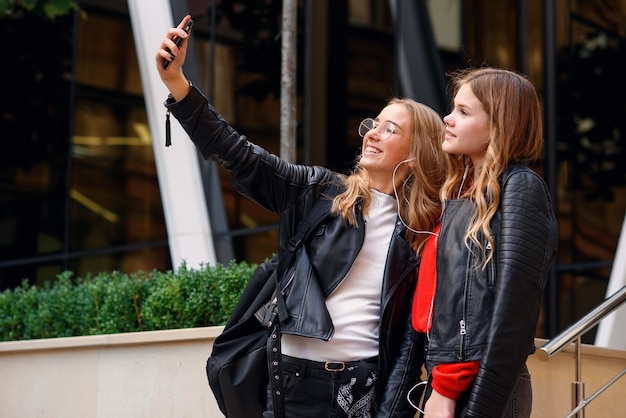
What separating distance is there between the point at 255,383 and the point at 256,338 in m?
0.19

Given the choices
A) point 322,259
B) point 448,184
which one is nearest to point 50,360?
point 322,259

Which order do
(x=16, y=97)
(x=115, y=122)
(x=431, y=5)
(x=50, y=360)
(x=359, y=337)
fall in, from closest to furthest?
(x=359, y=337) < (x=50, y=360) < (x=431, y=5) < (x=115, y=122) < (x=16, y=97)

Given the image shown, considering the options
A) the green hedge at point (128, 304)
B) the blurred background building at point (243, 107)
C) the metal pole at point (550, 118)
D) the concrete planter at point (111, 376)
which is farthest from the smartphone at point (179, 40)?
the metal pole at point (550, 118)

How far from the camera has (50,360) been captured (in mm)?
6996

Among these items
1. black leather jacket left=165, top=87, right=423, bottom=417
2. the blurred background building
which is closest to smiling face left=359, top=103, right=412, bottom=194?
black leather jacket left=165, top=87, right=423, bottom=417

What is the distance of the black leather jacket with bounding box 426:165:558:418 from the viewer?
331 centimetres

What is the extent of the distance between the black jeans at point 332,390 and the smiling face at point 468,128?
894 millimetres

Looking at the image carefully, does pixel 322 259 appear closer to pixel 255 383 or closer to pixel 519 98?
pixel 255 383

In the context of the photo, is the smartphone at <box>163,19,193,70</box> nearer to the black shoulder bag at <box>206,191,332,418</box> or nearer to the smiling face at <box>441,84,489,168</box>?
the black shoulder bag at <box>206,191,332,418</box>

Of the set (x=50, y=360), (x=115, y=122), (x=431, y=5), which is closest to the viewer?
(x=50, y=360)

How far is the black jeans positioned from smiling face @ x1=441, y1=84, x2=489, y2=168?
0.89 metres

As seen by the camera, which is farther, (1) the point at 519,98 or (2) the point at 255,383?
(2) the point at 255,383

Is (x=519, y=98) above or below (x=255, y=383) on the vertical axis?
above

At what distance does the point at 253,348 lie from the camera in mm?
4199
